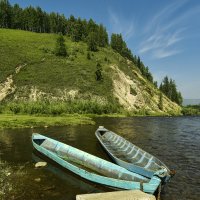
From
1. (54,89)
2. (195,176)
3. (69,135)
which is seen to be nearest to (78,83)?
(54,89)

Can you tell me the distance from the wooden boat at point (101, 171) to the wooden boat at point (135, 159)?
1.22 metres

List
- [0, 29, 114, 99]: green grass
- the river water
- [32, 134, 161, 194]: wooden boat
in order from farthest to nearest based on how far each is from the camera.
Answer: [0, 29, 114, 99]: green grass < the river water < [32, 134, 161, 194]: wooden boat

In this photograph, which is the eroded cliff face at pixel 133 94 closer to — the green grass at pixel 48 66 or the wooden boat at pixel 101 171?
the green grass at pixel 48 66

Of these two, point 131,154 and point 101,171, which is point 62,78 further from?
point 101,171

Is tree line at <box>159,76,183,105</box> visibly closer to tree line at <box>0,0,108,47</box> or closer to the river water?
tree line at <box>0,0,108,47</box>

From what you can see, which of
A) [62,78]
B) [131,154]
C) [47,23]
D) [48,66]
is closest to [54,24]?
[47,23]

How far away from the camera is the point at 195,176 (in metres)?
21.5

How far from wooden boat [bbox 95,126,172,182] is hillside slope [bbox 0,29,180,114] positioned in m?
61.4

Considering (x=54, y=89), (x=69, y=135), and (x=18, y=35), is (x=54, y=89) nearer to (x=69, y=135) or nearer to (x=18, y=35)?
(x=69, y=135)

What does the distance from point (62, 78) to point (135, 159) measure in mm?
82409

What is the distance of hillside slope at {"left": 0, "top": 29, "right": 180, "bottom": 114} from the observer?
92519mm

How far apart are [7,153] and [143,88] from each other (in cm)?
11042

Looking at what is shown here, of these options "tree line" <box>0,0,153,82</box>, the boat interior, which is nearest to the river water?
the boat interior

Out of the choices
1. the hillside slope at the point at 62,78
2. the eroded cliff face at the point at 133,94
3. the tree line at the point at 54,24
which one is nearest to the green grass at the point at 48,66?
the hillside slope at the point at 62,78
